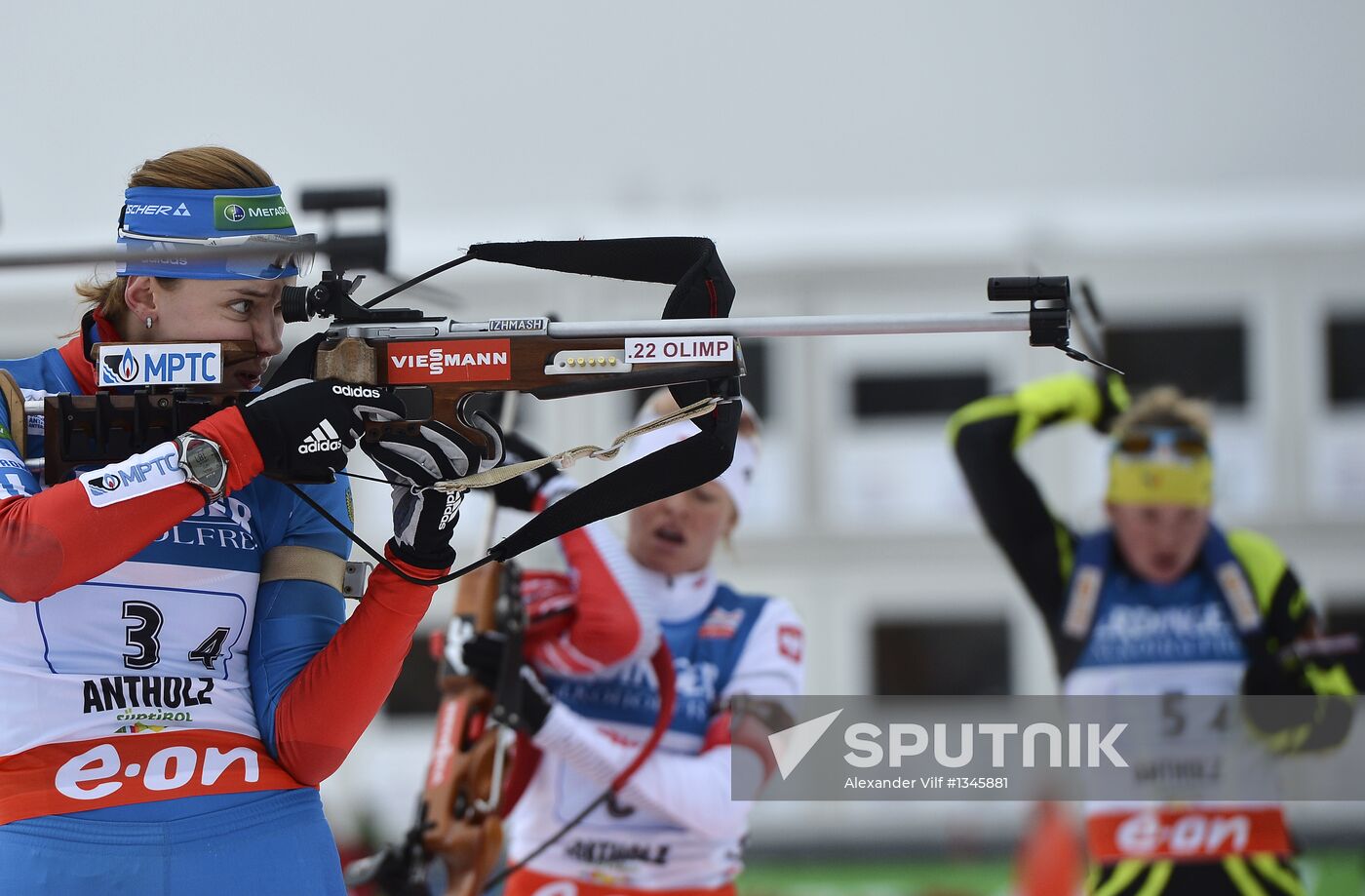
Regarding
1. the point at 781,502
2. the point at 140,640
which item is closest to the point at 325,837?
the point at 140,640

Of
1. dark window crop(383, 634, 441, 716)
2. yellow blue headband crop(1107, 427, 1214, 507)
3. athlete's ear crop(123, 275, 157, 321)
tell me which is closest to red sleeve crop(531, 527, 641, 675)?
athlete's ear crop(123, 275, 157, 321)

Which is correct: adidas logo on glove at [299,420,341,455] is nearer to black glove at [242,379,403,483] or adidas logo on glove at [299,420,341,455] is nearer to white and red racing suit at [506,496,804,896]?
black glove at [242,379,403,483]

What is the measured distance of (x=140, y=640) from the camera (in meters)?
→ 1.89

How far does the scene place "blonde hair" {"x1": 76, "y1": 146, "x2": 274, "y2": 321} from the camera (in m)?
2.03

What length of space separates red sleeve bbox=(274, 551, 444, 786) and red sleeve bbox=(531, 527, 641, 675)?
94cm

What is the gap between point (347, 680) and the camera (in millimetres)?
1938

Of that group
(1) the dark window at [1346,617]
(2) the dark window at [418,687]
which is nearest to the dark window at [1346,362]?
(1) the dark window at [1346,617]

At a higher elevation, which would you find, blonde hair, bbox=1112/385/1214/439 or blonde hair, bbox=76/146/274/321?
blonde hair, bbox=76/146/274/321

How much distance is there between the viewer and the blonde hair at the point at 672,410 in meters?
3.01

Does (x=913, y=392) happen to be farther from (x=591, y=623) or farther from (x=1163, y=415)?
(x=591, y=623)

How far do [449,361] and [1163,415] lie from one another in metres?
2.35

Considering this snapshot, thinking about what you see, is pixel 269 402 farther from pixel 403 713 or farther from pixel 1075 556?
pixel 403 713

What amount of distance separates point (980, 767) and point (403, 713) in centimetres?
845

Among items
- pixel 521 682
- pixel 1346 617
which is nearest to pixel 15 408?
pixel 521 682
